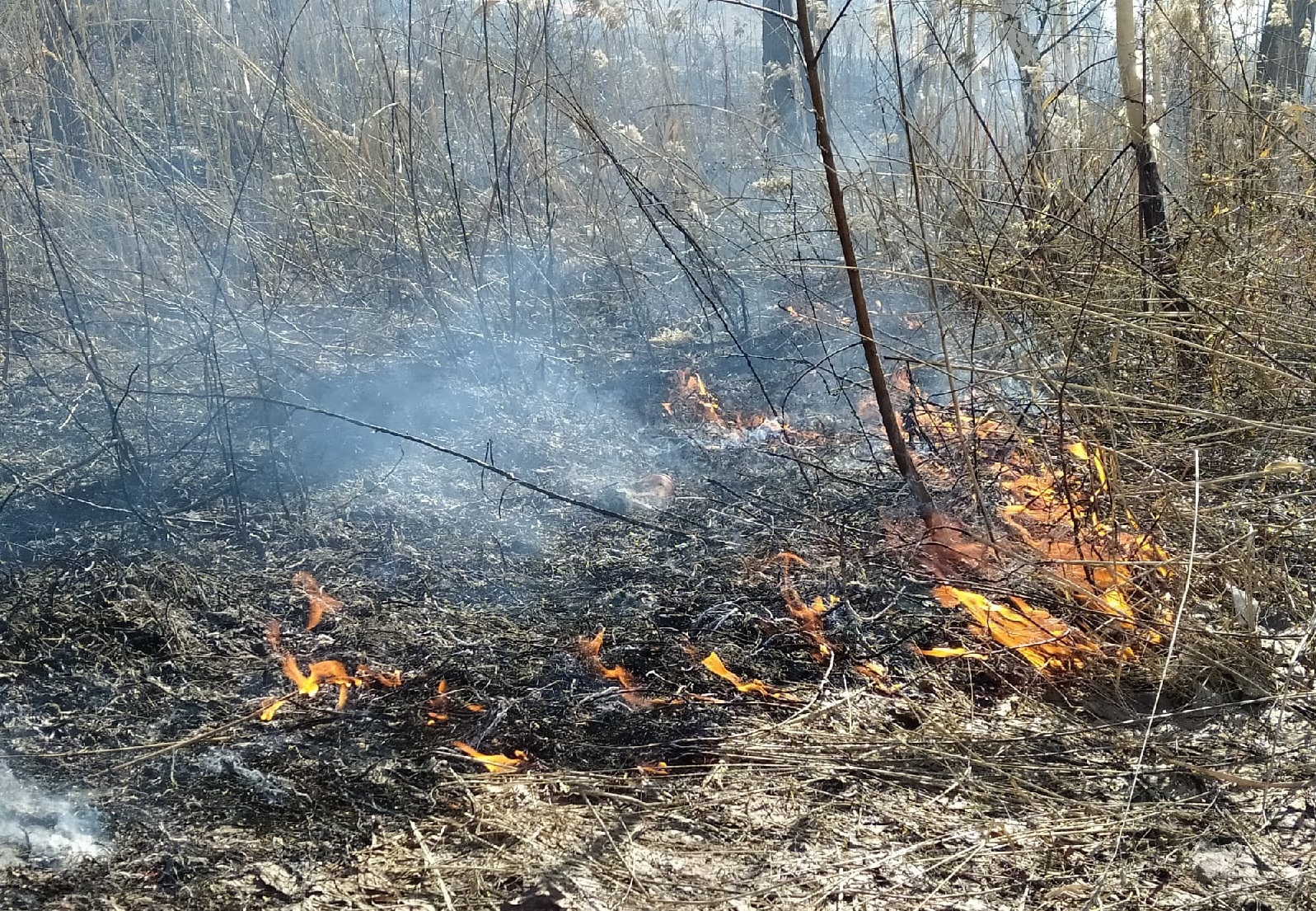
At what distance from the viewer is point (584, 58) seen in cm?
551

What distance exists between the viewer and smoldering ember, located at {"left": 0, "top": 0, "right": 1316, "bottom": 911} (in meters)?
1.92

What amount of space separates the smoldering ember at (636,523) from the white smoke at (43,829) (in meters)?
0.01

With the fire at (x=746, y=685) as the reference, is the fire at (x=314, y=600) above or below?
above

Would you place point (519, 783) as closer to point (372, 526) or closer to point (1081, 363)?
point (372, 526)

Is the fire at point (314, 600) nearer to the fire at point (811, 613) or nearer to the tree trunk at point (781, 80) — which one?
the fire at point (811, 613)

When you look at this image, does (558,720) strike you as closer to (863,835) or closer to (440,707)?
(440,707)

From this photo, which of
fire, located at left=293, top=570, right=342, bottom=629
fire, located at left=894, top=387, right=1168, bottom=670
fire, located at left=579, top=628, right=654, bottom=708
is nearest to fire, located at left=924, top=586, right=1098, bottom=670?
fire, located at left=894, top=387, right=1168, bottom=670

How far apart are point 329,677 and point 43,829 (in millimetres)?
695

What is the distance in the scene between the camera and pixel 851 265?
2.62m

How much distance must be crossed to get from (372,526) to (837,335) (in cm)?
262

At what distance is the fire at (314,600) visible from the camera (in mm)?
2701

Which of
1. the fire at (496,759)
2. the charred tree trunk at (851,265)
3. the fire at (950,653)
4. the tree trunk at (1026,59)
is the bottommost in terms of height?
the fire at (950,653)

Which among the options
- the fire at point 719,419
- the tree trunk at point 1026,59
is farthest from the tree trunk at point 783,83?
the fire at point 719,419

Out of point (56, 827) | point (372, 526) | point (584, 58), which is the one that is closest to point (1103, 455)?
point (372, 526)
